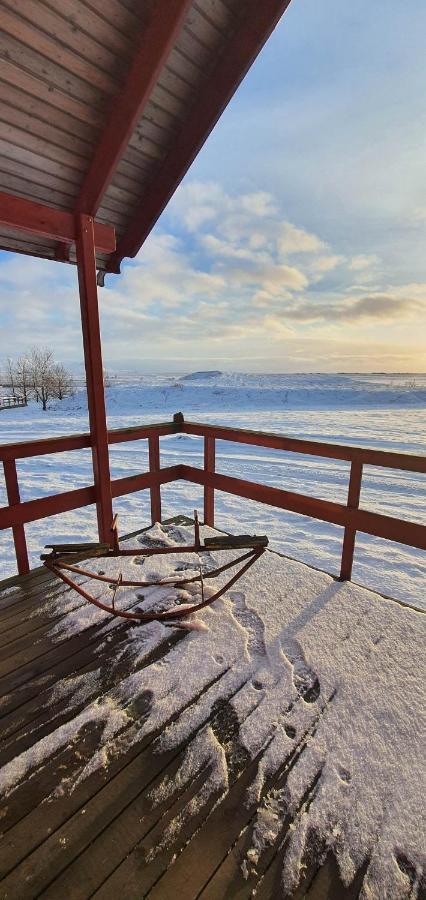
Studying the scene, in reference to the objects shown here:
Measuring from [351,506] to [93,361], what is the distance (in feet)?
7.89

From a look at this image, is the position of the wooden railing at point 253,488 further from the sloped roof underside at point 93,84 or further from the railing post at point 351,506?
the sloped roof underside at point 93,84

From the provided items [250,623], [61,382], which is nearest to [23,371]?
[61,382]

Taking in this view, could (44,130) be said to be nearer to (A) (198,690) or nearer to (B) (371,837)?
(A) (198,690)

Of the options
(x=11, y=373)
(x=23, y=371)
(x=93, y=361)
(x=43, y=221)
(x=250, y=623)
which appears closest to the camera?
(x=250, y=623)

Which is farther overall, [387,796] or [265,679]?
[265,679]

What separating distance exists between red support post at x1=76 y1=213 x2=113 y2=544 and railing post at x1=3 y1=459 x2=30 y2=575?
25.4 inches

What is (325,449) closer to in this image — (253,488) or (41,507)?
(253,488)

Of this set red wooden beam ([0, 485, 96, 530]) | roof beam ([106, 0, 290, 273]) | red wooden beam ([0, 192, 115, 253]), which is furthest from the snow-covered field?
roof beam ([106, 0, 290, 273])

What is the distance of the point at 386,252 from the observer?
40.0 ft

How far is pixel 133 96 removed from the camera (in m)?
2.22

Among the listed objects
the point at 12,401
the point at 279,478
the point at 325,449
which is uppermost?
the point at 325,449

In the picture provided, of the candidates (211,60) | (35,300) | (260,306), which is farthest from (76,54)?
(260,306)

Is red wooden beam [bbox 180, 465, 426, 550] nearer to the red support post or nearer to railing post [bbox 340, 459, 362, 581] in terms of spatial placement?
railing post [bbox 340, 459, 362, 581]

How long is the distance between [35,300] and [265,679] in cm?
3045
